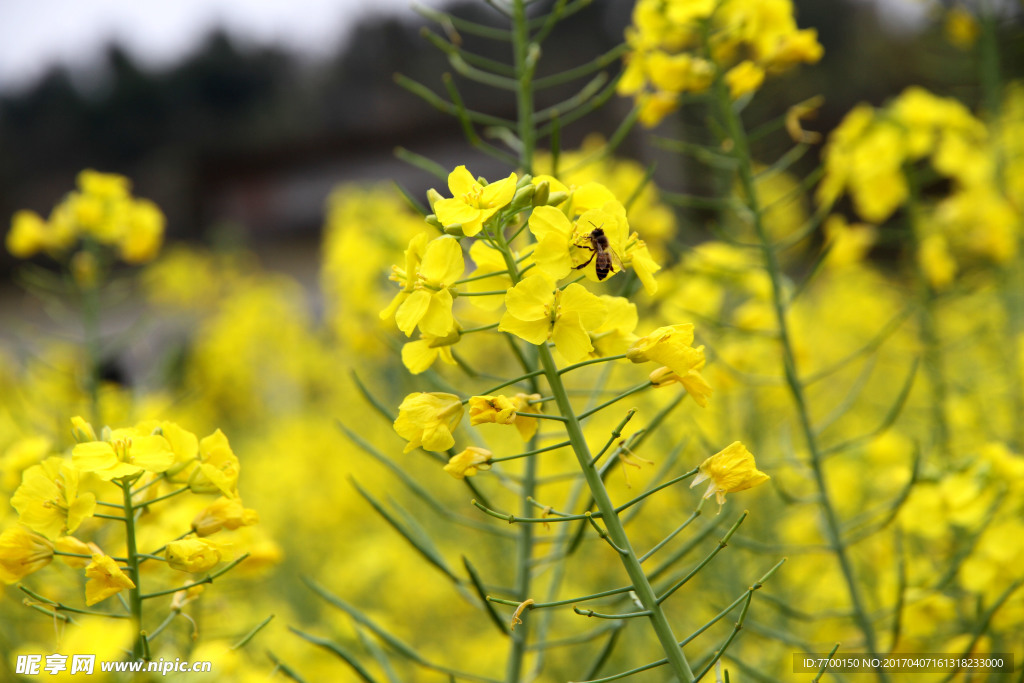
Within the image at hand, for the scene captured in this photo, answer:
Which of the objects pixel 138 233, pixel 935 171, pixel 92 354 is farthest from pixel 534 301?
pixel 935 171

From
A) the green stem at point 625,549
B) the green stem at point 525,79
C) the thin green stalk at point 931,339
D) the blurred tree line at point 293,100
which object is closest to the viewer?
the green stem at point 625,549

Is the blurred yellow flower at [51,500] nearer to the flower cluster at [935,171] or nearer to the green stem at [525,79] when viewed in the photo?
the green stem at [525,79]

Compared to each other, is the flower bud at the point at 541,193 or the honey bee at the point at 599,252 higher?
the flower bud at the point at 541,193

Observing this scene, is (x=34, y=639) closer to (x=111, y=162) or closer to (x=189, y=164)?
(x=189, y=164)

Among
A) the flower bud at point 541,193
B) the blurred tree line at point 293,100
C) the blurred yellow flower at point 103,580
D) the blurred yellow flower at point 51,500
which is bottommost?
the blurred yellow flower at point 103,580

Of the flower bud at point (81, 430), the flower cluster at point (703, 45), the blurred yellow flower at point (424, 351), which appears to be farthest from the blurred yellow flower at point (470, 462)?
the flower cluster at point (703, 45)

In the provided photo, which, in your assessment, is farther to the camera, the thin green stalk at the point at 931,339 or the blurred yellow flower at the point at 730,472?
the thin green stalk at the point at 931,339

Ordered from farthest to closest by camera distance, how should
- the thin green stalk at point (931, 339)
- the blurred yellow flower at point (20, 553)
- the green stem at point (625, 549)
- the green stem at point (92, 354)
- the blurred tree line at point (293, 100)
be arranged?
the blurred tree line at point (293, 100)
the thin green stalk at point (931, 339)
the green stem at point (92, 354)
the blurred yellow flower at point (20, 553)
the green stem at point (625, 549)
